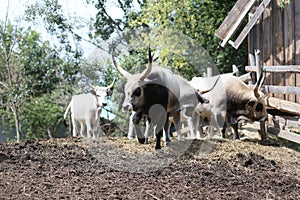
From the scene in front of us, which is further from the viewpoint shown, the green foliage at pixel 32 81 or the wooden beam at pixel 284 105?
the green foliage at pixel 32 81

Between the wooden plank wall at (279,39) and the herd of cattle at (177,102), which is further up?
the wooden plank wall at (279,39)

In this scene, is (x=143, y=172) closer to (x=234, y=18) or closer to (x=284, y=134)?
(x=284, y=134)

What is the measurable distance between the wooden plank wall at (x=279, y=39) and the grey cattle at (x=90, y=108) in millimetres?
3961

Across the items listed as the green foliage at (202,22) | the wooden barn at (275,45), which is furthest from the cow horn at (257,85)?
the green foliage at (202,22)

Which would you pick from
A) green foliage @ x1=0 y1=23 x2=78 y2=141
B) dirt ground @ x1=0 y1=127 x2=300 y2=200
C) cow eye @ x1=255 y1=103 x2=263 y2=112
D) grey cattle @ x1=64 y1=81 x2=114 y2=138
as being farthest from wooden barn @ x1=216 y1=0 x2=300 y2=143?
green foliage @ x1=0 y1=23 x2=78 y2=141

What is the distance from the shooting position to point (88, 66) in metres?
17.8

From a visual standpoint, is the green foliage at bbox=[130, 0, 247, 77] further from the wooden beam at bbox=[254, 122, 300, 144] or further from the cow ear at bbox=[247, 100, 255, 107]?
the cow ear at bbox=[247, 100, 255, 107]

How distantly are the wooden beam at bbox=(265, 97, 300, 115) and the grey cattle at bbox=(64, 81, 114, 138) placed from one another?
3.80 metres

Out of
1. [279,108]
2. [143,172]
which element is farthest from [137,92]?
[279,108]

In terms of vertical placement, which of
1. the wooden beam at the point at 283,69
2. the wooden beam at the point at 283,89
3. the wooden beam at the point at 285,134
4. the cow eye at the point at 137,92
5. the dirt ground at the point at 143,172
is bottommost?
the wooden beam at the point at 285,134

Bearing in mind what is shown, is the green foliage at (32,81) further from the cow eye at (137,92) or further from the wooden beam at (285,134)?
the cow eye at (137,92)

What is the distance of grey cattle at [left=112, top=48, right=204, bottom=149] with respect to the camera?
643 centimetres

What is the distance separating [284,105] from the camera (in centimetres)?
895

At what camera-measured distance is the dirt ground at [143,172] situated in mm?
4500
